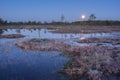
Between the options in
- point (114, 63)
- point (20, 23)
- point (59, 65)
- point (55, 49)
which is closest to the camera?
point (114, 63)

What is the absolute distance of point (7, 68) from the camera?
18.3 m

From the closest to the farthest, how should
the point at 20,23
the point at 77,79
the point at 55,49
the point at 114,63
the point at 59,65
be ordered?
the point at 77,79 → the point at 114,63 → the point at 59,65 → the point at 55,49 → the point at 20,23

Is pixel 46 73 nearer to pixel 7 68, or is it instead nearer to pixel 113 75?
pixel 7 68

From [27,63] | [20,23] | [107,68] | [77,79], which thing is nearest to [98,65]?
[107,68]

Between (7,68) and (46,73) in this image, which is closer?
(46,73)

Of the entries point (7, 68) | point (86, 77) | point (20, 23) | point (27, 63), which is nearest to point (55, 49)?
point (27, 63)

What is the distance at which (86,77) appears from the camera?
1530cm

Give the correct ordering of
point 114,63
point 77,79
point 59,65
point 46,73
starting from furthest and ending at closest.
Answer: point 59,65 → point 114,63 → point 46,73 → point 77,79

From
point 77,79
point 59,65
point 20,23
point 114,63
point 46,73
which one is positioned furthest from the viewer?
point 20,23

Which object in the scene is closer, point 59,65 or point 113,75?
point 113,75

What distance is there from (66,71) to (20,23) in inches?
6295

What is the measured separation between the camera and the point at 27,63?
20.1 m

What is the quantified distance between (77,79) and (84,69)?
193 cm

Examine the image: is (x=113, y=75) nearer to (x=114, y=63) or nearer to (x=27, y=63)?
(x=114, y=63)
